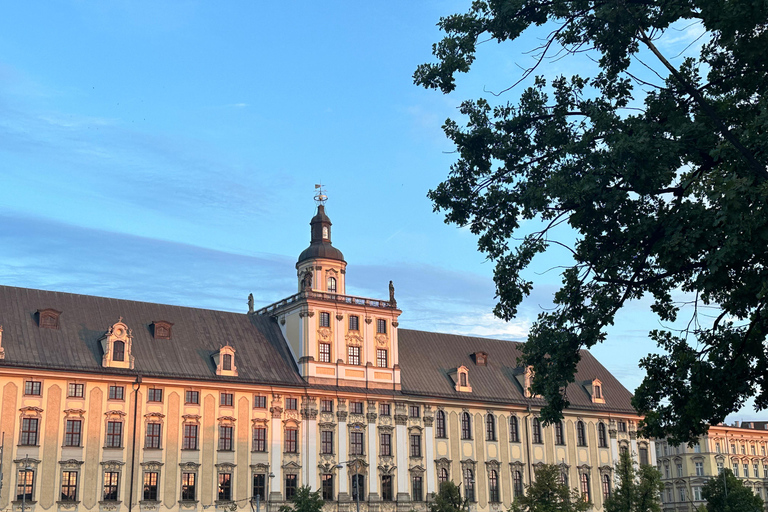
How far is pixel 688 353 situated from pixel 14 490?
163 ft

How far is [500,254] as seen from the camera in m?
25.5

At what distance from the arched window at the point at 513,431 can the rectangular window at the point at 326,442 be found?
1727cm

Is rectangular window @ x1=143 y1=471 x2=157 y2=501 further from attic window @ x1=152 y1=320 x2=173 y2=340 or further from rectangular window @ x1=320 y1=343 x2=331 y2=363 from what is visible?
rectangular window @ x1=320 y1=343 x2=331 y2=363

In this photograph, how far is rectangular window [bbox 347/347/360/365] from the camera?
251 ft

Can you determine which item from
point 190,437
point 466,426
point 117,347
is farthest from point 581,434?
point 117,347

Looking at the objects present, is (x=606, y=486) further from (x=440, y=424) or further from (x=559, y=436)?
Result: (x=440, y=424)

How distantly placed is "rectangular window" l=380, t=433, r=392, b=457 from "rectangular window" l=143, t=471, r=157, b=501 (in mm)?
18346

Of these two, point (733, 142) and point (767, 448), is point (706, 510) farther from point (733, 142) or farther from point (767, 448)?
point (733, 142)

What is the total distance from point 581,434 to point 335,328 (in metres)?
25.8

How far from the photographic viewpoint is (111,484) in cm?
6369

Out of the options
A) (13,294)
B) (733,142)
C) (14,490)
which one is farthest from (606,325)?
(13,294)

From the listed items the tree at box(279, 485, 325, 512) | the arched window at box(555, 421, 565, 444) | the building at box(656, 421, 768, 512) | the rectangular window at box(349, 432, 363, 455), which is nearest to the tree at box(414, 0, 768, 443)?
the tree at box(279, 485, 325, 512)

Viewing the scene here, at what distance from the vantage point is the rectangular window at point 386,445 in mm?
75125

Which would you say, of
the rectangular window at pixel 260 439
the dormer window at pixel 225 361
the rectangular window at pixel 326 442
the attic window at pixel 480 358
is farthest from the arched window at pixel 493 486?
the dormer window at pixel 225 361
